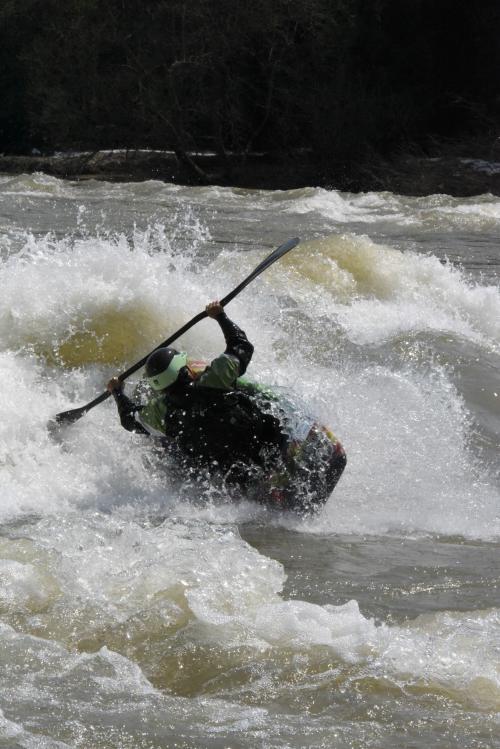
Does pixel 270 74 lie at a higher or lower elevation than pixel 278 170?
higher

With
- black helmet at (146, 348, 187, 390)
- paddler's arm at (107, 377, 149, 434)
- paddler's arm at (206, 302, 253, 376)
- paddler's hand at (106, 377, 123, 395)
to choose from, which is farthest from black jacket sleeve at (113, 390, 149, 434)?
paddler's arm at (206, 302, 253, 376)

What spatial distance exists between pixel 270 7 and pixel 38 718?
26.8 metres

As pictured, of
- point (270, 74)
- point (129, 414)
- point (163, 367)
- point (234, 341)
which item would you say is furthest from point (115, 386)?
point (270, 74)

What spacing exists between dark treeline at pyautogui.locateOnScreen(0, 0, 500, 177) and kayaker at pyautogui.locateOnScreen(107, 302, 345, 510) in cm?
2223

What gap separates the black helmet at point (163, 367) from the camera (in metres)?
6.62

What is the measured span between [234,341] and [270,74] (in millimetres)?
24000

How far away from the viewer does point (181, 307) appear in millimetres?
9797

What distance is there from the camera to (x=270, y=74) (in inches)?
1160

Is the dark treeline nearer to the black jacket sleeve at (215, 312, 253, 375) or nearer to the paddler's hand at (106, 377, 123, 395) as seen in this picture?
the paddler's hand at (106, 377, 123, 395)

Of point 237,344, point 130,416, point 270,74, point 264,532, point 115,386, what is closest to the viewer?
point 264,532

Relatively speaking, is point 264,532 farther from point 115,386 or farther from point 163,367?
point 115,386

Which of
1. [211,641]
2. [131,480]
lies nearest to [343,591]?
[211,641]

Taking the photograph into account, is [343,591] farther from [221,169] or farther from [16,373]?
[221,169]

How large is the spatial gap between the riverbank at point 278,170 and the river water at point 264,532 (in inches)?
525
